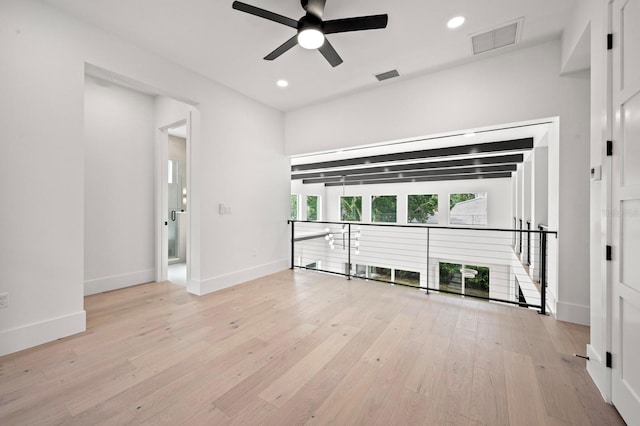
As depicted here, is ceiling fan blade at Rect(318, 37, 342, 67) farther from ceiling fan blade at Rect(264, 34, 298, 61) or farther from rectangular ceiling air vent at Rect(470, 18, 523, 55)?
rectangular ceiling air vent at Rect(470, 18, 523, 55)

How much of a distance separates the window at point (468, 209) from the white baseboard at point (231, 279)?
23.6 ft

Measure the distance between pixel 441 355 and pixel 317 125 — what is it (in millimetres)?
3632

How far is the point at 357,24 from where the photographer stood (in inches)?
82.0

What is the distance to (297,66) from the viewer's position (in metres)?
3.27

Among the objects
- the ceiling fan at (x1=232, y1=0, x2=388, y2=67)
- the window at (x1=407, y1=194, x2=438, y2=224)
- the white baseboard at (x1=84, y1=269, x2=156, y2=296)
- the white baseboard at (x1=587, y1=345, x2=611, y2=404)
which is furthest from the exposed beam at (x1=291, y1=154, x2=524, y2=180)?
the white baseboard at (x1=84, y1=269, x2=156, y2=296)

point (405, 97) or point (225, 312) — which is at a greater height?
point (405, 97)

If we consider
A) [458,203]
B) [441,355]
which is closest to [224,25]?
[441,355]

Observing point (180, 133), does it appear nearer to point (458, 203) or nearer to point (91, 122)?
point (91, 122)

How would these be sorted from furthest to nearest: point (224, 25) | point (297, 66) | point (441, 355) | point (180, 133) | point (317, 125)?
point (180, 133), point (317, 125), point (297, 66), point (224, 25), point (441, 355)

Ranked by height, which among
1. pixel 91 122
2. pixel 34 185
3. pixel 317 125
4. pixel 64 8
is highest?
pixel 64 8

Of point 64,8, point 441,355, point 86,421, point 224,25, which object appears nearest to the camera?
point 86,421

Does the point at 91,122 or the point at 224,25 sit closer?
the point at 224,25

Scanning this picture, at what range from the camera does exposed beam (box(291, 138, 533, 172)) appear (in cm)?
499

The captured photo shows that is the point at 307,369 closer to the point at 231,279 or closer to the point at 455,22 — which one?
the point at 231,279
